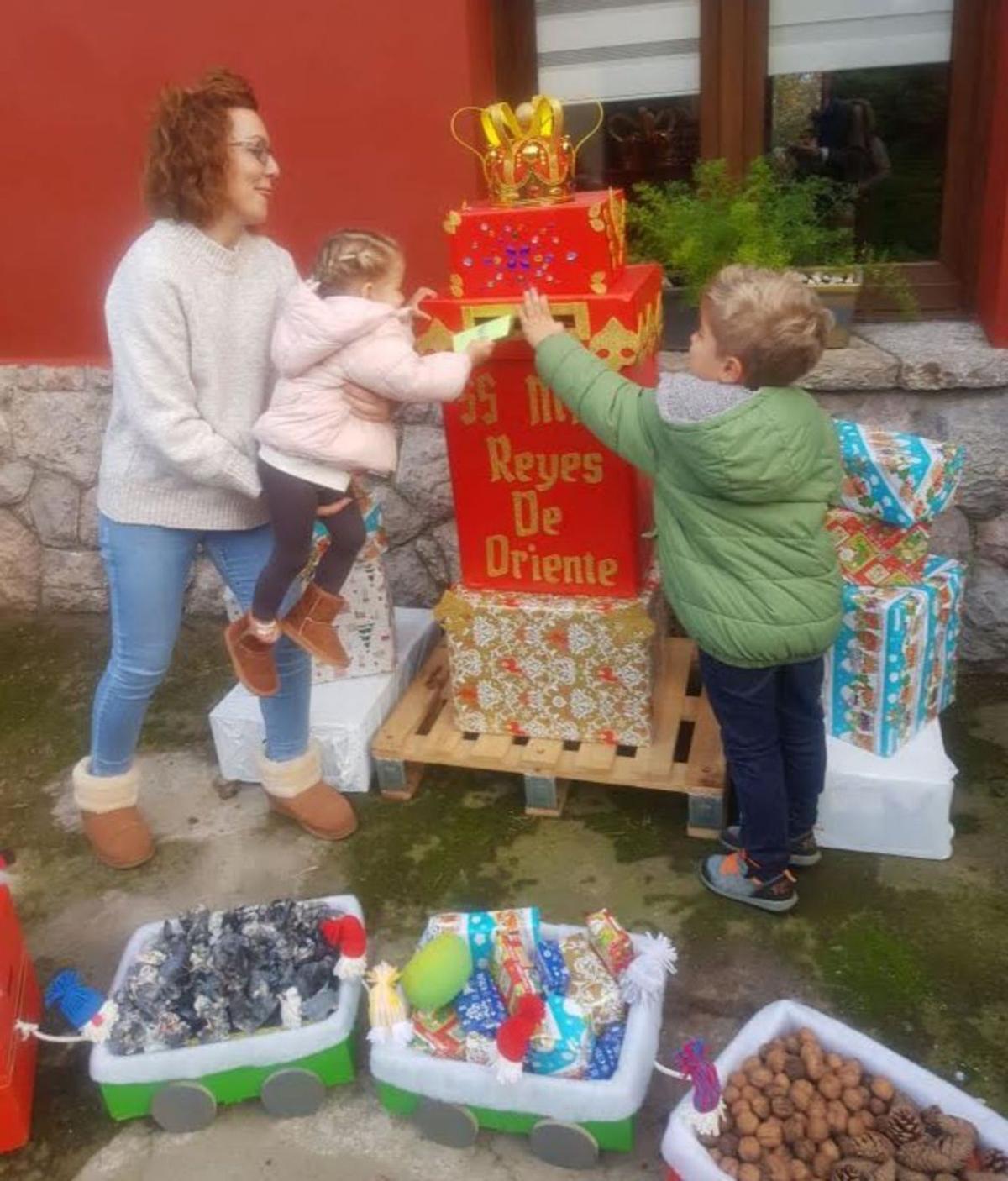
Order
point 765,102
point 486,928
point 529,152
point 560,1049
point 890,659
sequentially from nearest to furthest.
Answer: point 560,1049
point 486,928
point 529,152
point 890,659
point 765,102

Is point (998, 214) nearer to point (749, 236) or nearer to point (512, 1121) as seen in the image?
point (749, 236)

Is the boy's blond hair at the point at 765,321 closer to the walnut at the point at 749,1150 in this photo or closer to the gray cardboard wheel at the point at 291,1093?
the walnut at the point at 749,1150

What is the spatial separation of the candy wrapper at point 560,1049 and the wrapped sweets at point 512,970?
7 centimetres

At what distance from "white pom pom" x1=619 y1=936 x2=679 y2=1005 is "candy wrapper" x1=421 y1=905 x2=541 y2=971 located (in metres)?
0.21

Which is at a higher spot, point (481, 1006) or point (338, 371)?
point (338, 371)

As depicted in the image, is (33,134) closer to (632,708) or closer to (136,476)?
(136,476)

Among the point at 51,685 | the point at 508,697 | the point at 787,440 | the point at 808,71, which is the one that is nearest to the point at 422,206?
the point at 808,71

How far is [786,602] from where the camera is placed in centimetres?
229

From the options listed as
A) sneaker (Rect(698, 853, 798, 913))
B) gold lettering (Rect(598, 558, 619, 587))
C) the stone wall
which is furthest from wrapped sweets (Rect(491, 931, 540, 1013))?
the stone wall

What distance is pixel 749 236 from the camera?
332 cm

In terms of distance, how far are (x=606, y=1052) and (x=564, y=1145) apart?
0.18 metres

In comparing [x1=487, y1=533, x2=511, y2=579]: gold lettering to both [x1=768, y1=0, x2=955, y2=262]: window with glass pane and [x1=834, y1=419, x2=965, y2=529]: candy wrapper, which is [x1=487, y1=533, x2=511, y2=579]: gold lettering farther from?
[x1=768, y1=0, x2=955, y2=262]: window with glass pane

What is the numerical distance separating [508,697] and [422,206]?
1.57 m

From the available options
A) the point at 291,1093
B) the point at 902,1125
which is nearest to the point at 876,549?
the point at 902,1125
